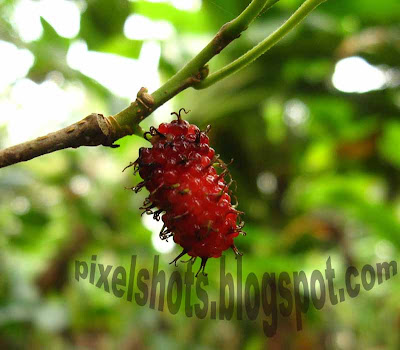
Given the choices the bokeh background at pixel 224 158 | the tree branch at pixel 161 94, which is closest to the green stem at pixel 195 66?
the tree branch at pixel 161 94

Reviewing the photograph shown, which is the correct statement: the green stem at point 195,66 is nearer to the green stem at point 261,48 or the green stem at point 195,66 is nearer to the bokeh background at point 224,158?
the green stem at point 261,48

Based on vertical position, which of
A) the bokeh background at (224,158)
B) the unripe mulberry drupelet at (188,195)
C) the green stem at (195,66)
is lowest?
the unripe mulberry drupelet at (188,195)

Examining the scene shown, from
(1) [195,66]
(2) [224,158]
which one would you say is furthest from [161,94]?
(2) [224,158]

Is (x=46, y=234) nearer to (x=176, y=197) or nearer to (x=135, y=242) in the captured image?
(x=135, y=242)

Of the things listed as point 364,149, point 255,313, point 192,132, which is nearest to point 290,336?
point 255,313

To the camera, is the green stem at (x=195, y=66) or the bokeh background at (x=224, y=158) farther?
the bokeh background at (x=224, y=158)

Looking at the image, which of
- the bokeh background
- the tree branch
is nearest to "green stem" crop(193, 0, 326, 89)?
the tree branch

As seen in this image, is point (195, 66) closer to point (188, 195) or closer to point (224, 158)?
point (188, 195)

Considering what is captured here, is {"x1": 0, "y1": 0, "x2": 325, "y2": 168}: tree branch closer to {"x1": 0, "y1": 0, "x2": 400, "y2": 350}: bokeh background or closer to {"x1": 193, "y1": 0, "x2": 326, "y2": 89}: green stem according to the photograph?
{"x1": 193, "y1": 0, "x2": 326, "y2": 89}: green stem
